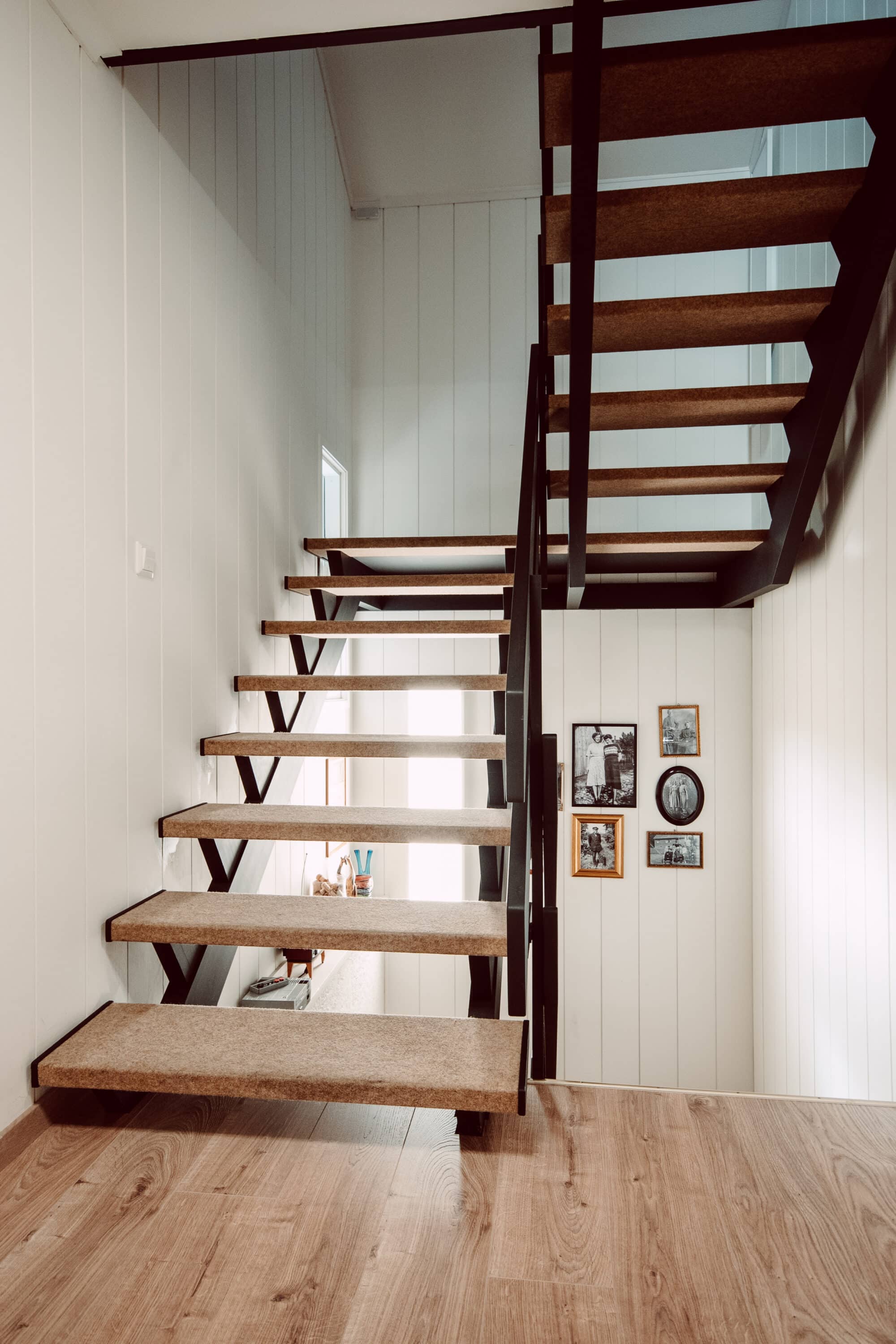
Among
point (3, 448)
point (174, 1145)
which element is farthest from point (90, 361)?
point (174, 1145)

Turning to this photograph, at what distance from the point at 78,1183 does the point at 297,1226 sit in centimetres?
39

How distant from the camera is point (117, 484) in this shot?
1.89 m

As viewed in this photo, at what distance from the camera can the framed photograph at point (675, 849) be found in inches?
164

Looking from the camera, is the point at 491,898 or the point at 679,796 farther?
the point at 679,796

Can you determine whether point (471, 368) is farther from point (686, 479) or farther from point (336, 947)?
point (336, 947)

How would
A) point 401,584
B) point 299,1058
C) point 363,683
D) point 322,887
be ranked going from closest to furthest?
point 299,1058, point 363,683, point 401,584, point 322,887

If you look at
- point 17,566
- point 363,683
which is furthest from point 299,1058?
point 363,683

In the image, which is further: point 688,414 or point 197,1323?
point 688,414

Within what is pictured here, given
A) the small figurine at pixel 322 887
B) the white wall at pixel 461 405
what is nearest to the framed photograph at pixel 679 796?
the white wall at pixel 461 405

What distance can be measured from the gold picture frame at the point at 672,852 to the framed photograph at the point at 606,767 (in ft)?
0.74

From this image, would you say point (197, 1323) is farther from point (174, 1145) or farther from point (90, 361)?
point (90, 361)

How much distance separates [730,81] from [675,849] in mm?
3353

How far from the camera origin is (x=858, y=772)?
8.39 ft

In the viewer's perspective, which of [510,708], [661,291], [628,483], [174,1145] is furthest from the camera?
[661,291]
